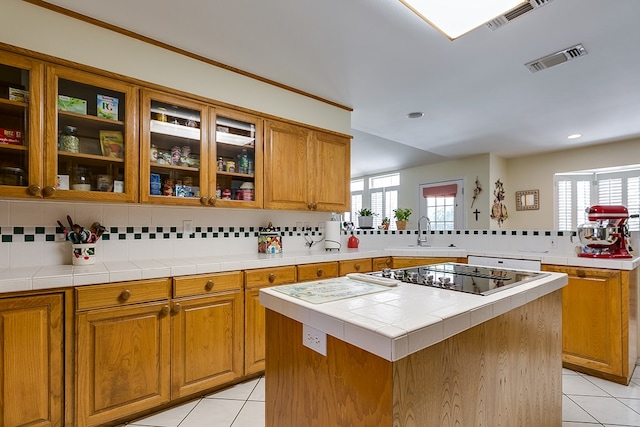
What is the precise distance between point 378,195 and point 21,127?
6749mm

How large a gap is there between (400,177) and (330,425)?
21.5 feet

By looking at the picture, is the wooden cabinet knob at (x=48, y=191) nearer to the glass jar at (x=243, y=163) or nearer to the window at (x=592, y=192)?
the glass jar at (x=243, y=163)

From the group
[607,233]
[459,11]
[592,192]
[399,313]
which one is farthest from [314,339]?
[592,192]

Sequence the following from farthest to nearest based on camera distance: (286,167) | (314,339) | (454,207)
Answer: (454,207) < (286,167) < (314,339)

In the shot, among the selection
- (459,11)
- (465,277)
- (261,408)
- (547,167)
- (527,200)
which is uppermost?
(459,11)

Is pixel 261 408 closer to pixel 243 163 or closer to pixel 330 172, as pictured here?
pixel 243 163

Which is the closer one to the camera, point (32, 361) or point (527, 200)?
point (32, 361)

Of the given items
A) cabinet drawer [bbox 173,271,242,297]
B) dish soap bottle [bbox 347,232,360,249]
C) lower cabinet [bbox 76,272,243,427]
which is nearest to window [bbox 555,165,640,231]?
dish soap bottle [bbox 347,232,360,249]

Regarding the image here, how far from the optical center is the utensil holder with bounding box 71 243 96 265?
6.45ft

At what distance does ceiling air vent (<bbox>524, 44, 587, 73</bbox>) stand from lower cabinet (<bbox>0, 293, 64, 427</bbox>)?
11.1 ft

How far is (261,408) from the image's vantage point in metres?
2.02

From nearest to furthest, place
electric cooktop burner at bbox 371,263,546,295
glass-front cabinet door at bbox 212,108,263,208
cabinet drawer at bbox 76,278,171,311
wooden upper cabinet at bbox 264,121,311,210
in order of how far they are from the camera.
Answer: electric cooktop burner at bbox 371,263,546,295, cabinet drawer at bbox 76,278,171,311, glass-front cabinet door at bbox 212,108,263,208, wooden upper cabinet at bbox 264,121,311,210

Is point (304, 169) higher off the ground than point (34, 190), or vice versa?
point (304, 169)

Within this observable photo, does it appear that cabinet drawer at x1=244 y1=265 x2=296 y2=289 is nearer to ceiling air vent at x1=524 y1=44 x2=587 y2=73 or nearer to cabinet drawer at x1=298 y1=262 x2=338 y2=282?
cabinet drawer at x1=298 y1=262 x2=338 y2=282
